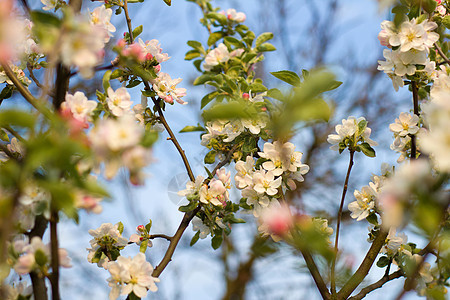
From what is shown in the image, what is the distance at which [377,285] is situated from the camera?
1.30 m

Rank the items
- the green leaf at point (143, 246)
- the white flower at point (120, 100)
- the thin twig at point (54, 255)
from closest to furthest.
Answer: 1. the thin twig at point (54, 255)
2. the white flower at point (120, 100)
3. the green leaf at point (143, 246)

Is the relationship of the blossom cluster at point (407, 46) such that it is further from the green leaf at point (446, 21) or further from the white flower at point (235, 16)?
the white flower at point (235, 16)

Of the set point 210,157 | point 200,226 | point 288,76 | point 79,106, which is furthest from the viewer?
point 210,157

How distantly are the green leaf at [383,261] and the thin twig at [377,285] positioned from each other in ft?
0.16

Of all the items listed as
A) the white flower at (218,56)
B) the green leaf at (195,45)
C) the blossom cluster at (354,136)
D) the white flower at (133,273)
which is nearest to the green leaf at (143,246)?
the white flower at (133,273)

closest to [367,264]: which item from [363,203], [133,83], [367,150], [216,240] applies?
[363,203]

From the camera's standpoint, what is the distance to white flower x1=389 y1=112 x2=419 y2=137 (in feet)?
4.28

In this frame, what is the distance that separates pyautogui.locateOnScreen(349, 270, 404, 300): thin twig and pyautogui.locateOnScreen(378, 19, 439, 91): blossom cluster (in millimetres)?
558

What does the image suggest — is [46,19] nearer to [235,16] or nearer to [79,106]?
[79,106]

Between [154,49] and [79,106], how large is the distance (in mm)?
574

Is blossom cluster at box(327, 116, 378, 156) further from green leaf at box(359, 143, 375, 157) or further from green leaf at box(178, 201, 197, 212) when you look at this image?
green leaf at box(178, 201, 197, 212)

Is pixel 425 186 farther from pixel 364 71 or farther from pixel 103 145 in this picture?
pixel 364 71

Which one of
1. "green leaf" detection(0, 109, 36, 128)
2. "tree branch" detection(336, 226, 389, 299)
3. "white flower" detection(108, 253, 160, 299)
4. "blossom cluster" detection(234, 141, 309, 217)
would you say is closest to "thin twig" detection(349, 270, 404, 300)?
"tree branch" detection(336, 226, 389, 299)

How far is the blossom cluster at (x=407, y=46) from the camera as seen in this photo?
1236 mm
